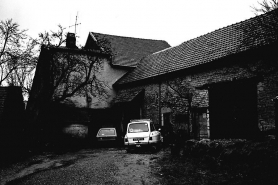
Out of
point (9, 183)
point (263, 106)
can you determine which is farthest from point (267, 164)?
point (9, 183)

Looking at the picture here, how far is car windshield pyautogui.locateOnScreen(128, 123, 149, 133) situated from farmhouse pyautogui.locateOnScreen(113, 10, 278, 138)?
321cm

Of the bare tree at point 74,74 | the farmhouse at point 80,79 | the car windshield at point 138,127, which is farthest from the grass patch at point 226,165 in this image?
the bare tree at point 74,74

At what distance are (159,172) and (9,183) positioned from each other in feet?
18.3

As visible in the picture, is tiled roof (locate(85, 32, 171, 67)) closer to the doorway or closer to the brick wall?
the brick wall

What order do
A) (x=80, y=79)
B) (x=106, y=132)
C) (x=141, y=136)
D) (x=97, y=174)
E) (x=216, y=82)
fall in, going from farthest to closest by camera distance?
(x=80, y=79) < (x=106, y=132) < (x=216, y=82) < (x=141, y=136) < (x=97, y=174)

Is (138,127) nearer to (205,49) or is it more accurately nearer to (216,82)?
(216,82)

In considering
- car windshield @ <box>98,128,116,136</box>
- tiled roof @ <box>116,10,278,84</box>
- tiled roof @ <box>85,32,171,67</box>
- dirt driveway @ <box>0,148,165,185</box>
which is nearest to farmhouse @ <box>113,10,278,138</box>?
tiled roof @ <box>116,10,278,84</box>

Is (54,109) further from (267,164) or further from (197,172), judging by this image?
(267,164)

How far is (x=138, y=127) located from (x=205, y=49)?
8372 millimetres

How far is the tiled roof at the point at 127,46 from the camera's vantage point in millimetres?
27766

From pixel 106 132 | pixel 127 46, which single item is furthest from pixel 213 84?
pixel 127 46

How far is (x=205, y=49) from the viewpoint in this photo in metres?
20.4

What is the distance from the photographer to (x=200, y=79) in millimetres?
18984

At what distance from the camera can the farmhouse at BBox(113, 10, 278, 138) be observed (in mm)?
14188
